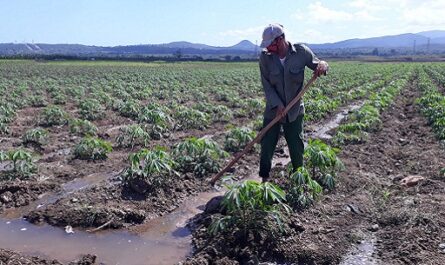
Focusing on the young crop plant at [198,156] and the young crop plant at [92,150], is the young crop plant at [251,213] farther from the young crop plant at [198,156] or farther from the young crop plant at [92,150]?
the young crop plant at [92,150]

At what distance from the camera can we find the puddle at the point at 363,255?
4500mm

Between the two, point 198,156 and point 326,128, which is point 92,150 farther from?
point 326,128

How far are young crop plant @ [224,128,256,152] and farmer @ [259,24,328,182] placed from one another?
2.60 metres

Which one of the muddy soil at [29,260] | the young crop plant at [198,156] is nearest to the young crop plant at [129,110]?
the young crop plant at [198,156]

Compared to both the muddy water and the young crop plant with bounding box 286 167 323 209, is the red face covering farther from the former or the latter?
the muddy water

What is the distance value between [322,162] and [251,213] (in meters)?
1.62

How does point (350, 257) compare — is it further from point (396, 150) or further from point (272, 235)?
point (396, 150)

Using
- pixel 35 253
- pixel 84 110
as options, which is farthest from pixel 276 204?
pixel 84 110

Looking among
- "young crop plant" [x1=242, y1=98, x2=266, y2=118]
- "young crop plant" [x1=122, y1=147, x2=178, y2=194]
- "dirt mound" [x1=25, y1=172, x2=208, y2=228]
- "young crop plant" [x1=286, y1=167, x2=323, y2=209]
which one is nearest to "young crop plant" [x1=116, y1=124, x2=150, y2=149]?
"dirt mound" [x1=25, y1=172, x2=208, y2=228]

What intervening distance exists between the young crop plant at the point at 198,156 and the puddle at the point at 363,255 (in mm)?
2955

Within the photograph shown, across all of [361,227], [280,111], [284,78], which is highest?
[284,78]

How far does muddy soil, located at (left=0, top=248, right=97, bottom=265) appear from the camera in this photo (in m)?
4.44

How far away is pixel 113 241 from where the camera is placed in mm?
5148

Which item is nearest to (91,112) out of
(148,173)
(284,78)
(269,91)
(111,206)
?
(148,173)
